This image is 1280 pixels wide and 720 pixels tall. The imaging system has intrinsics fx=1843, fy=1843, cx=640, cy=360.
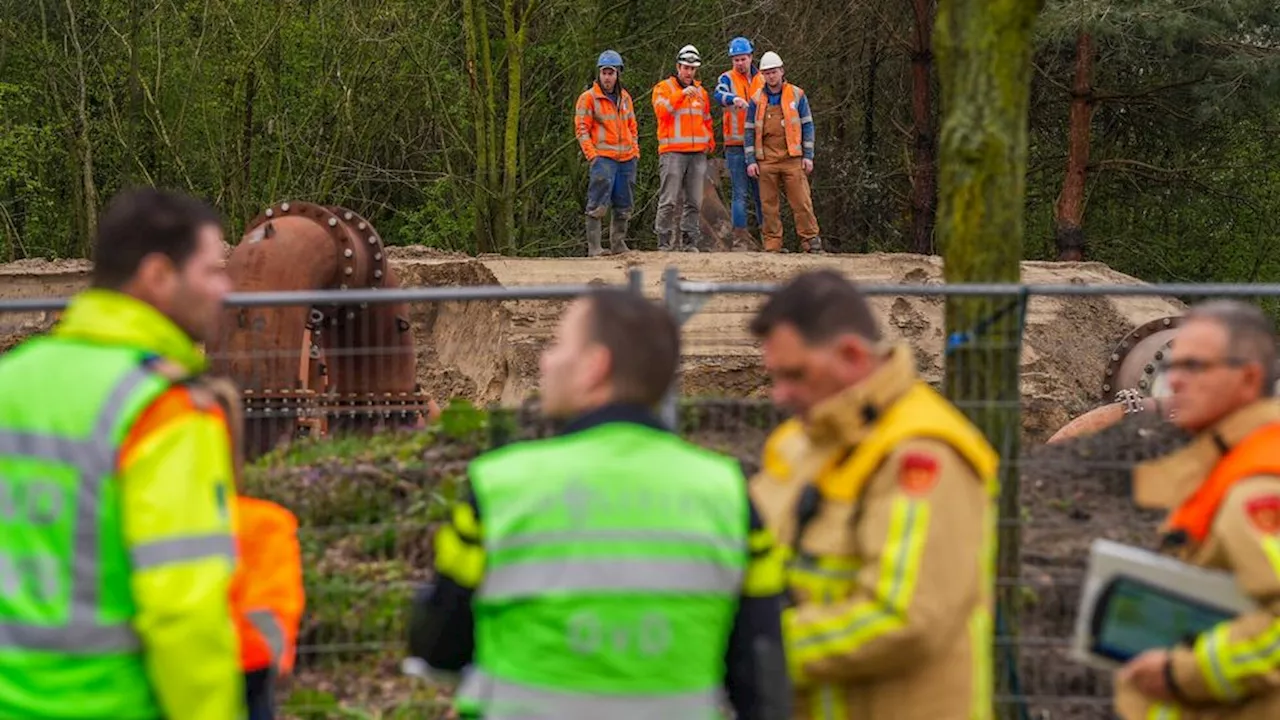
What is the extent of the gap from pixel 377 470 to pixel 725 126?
14337 millimetres

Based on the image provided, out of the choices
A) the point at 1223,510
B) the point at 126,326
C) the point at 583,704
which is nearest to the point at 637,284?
the point at 1223,510

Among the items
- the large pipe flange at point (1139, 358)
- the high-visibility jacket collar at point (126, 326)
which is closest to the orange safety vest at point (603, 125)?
the large pipe flange at point (1139, 358)

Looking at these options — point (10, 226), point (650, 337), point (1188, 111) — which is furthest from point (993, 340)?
point (10, 226)

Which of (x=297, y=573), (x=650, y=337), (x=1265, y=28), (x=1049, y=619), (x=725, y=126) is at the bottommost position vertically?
(x=1049, y=619)

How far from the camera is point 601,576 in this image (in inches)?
133

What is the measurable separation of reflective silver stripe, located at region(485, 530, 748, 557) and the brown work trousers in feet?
53.8

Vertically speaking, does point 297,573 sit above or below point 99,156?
below

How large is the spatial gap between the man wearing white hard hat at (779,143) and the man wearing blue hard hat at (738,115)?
0.73 feet

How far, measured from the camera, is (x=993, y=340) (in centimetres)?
601

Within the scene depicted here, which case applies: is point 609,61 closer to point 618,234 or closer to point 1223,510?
point 618,234

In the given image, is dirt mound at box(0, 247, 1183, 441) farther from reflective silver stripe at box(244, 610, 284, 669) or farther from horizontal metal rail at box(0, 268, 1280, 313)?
reflective silver stripe at box(244, 610, 284, 669)

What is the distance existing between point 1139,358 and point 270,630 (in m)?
11.8

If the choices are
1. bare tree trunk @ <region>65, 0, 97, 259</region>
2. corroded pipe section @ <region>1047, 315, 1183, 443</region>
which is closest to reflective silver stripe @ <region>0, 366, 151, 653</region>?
corroded pipe section @ <region>1047, 315, 1183, 443</region>

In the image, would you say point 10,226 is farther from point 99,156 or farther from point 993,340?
point 993,340
